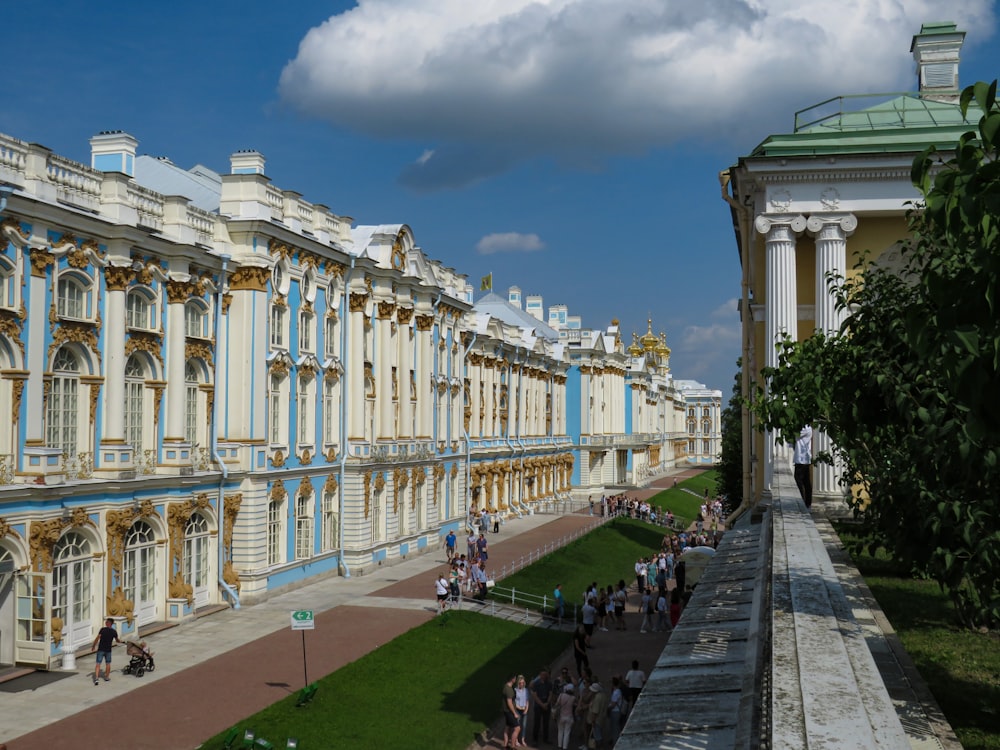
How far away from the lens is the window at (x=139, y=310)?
2319 centimetres

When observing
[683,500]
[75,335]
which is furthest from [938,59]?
[683,500]

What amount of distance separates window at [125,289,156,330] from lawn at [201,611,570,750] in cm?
944

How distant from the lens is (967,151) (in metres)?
3.96

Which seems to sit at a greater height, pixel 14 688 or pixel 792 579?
pixel 792 579

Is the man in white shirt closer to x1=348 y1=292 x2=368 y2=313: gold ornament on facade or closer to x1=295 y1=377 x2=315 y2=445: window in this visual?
x1=295 y1=377 x2=315 y2=445: window

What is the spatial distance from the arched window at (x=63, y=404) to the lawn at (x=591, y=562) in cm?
1469

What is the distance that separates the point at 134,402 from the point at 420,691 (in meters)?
9.74

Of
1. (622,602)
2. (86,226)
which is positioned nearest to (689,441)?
(622,602)

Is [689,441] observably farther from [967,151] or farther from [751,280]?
[967,151]

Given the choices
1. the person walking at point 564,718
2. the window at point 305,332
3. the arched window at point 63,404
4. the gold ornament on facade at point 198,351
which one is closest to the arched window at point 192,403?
the gold ornament on facade at point 198,351

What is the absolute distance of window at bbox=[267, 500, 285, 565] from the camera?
28688mm

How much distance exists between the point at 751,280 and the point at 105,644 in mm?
16155

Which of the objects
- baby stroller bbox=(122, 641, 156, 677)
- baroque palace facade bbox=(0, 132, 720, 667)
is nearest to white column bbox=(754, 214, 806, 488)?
baby stroller bbox=(122, 641, 156, 677)

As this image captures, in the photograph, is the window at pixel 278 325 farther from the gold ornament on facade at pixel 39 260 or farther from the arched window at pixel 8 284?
the arched window at pixel 8 284
